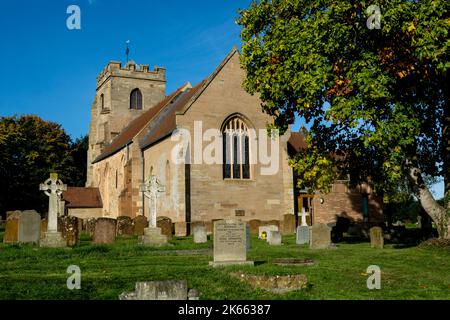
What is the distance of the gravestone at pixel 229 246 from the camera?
12039 millimetres

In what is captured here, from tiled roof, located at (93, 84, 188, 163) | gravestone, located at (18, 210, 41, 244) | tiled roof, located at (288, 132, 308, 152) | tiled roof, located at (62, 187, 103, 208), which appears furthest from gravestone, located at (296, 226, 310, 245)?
tiled roof, located at (62, 187, 103, 208)

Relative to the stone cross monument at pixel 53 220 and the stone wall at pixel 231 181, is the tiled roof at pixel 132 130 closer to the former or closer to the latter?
the stone wall at pixel 231 181

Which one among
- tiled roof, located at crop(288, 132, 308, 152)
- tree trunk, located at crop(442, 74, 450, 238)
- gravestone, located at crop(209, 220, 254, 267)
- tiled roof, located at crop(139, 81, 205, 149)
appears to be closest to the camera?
gravestone, located at crop(209, 220, 254, 267)

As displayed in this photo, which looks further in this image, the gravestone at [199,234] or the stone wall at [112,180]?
the stone wall at [112,180]

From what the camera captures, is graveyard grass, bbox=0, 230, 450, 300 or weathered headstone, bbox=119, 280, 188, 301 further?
graveyard grass, bbox=0, 230, 450, 300


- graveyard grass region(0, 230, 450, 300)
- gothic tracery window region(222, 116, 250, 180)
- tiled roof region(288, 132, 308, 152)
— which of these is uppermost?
tiled roof region(288, 132, 308, 152)

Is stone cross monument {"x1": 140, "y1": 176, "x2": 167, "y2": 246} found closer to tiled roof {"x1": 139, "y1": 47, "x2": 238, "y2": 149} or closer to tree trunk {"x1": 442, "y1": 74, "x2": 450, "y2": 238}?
tiled roof {"x1": 139, "y1": 47, "x2": 238, "y2": 149}

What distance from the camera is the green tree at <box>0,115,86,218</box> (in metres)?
45.2

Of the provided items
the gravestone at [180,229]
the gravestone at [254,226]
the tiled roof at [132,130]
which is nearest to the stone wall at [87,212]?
the tiled roof at [132,130]

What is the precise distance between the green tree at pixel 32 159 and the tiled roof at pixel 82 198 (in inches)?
262

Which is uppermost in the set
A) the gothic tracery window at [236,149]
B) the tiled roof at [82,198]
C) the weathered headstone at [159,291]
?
the gothic tracery window at [236,149]

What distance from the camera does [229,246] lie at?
12141 millimetres

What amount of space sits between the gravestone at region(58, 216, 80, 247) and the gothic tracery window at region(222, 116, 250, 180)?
11.2m

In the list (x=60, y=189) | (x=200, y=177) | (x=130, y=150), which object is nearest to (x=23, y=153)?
(x=130, y=150)
